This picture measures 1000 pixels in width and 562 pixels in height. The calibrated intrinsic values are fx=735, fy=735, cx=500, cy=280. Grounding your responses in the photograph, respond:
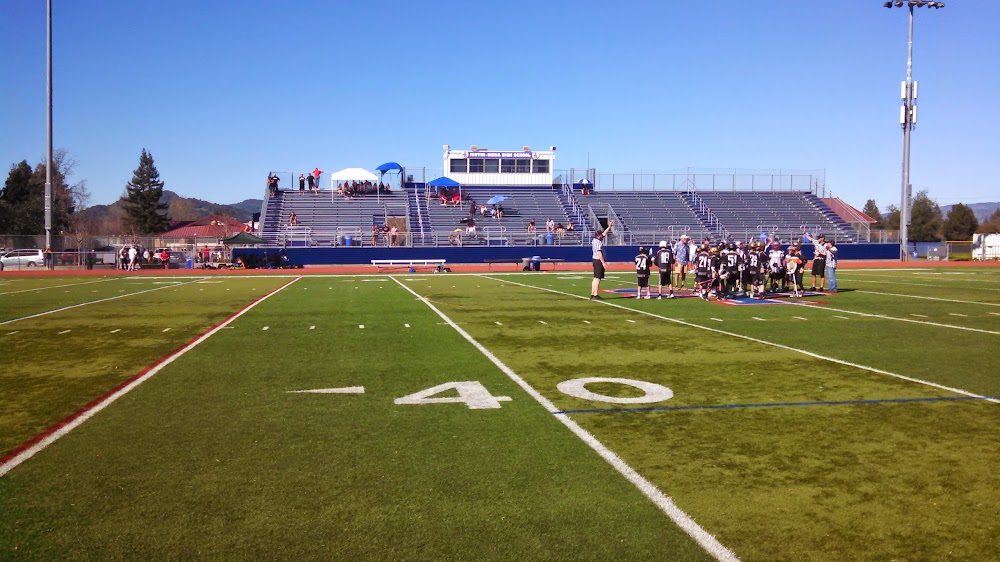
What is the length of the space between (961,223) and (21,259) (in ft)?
301

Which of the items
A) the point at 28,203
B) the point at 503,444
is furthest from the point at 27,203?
the point at 503,444

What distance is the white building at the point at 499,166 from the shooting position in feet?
192

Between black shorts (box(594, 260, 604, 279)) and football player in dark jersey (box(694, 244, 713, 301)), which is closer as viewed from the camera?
black shorts (box(594, 260, 604, 279))

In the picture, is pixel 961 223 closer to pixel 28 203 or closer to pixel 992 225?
pixel 992 225

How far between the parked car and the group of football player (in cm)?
3605

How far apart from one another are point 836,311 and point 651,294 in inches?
215

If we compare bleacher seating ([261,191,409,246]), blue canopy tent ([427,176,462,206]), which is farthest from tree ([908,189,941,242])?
bleacher seating ([261,191,409,246])

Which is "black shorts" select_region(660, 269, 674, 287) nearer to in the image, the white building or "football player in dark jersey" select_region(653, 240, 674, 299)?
"football player in dark jersey" select_region(653, 240, 674, 299)

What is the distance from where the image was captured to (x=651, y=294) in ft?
66.8

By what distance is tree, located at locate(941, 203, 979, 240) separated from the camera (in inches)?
3328

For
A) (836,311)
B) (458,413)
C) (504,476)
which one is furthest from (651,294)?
(504,476)

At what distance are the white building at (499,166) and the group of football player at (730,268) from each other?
3887 centimetres

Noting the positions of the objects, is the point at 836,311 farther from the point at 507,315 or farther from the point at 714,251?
the point at 507,315

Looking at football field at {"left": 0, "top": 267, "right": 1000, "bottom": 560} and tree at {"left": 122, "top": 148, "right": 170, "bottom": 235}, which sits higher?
tree at {"left": 122, "top": 148, "right": 170, "bottom": 235}
